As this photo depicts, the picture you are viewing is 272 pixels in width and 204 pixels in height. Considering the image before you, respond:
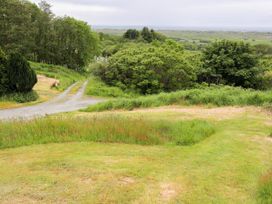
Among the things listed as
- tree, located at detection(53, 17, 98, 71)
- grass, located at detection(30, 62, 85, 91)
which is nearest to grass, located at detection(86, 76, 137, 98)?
grass, located at detection(30, 62, 85, 91)

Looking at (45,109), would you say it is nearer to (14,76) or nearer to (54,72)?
(14,76)

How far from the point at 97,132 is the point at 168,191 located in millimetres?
3922

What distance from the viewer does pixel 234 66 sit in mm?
32000

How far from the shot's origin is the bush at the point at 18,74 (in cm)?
2403

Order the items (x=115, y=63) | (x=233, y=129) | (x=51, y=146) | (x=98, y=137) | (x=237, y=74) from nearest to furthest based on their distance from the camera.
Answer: (x=51, y=146)
(x=98, y=137)
(x=233, y=129)
(x=237, y=74)
(x=115, y=63)

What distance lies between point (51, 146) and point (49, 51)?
4824cm

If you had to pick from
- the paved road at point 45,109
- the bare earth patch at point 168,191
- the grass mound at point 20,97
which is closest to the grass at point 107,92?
the paved road at point 45,109

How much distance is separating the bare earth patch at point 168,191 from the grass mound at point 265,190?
1330mm

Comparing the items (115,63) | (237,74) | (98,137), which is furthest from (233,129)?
(115,63)

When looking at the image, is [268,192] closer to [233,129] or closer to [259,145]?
[259,145]

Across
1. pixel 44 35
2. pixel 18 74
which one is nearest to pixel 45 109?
pixel 18 74

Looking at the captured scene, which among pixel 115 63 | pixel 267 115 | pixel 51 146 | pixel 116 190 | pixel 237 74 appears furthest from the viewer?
pixel 115 63

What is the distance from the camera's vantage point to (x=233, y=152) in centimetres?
746

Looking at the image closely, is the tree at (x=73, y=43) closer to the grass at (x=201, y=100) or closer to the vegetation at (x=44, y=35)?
the vegetation at (x=44, y=35)
